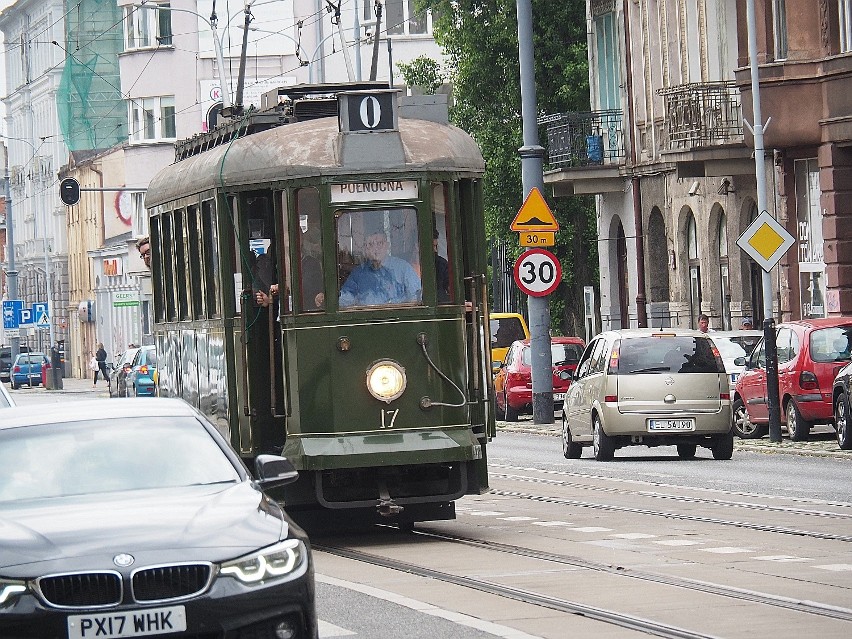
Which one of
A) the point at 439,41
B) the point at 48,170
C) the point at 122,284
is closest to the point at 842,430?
the point at 439,41

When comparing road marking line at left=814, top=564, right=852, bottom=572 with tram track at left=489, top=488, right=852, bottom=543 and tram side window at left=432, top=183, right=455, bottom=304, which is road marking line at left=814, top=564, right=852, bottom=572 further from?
tram side window at left=432, top=183, right=455, bottom=304

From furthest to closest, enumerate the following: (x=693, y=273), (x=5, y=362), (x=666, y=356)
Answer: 1. (x=5, y=362)
2. (x=693, y=273)
3. (x=666, y=356)

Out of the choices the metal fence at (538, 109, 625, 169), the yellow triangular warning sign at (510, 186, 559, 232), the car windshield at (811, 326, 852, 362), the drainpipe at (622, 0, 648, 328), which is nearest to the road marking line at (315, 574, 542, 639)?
the car windshield at (811, 326, 852, 362)

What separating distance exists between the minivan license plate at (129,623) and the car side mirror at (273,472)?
1764 millimetres

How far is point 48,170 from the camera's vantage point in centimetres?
11494

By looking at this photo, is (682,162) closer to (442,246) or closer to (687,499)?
(687,499)

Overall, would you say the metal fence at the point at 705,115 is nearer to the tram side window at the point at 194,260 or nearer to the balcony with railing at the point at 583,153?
the balcony with railing at the point at 583,153

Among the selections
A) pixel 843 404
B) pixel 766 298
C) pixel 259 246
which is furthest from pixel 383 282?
pixel 766 298

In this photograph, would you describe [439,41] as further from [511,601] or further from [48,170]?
[48,170]

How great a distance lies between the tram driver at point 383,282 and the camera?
17203 mm

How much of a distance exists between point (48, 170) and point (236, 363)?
98.7m

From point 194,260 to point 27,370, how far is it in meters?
75.5

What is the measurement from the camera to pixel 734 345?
116ft

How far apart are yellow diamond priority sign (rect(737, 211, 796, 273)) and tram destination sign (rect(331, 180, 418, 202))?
15.1 m
